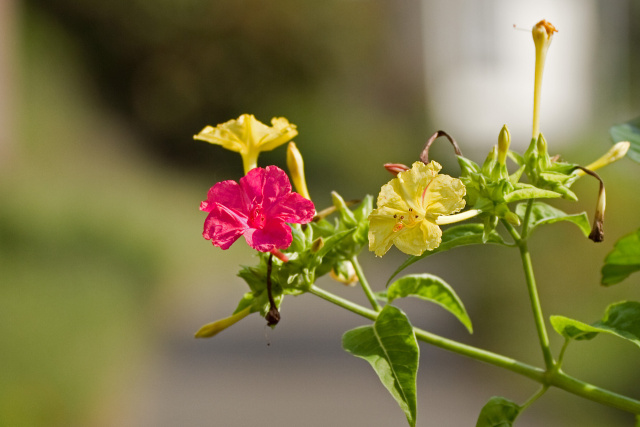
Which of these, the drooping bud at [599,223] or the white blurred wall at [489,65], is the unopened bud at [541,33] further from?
the white blurred wall at [489,65]

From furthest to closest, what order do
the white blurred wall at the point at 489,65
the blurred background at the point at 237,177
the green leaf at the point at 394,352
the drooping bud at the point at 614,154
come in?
the white blurred wall at the point at 489,65 → the blurred background at the point at 237,177 → the drooping bud at the point at 614,154 → the green leaf at the point at 394,352

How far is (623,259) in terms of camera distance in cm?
61

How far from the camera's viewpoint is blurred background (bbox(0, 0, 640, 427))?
13.0 feet

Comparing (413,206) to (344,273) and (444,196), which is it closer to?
(444,196)

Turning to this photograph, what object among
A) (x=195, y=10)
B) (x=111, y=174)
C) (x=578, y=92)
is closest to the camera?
(x=111, y=174)

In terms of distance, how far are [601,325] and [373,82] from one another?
905 centimetres

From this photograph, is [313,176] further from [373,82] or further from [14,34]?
[14,34]

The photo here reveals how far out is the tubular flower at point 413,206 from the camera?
49cm

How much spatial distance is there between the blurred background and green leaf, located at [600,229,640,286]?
11.2 inches

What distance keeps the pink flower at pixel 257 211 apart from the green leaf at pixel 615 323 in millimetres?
195

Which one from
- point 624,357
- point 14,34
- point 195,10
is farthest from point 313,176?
point 624,357

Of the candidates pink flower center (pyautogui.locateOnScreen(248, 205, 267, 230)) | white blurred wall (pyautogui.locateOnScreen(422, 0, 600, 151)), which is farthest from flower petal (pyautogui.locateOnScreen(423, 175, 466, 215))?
white blurred wall (pyautogui.locateOnScreen(422, 0, 600, 151))

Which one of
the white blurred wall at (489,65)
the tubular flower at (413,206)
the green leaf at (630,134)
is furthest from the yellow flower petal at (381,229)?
the white blurred wall at (489,65)

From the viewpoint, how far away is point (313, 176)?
7.83m
